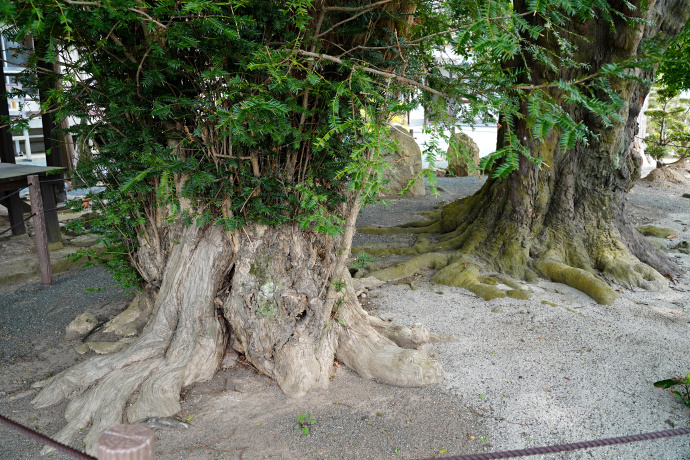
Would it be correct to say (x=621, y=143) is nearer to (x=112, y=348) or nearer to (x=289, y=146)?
(x=289, y=146)

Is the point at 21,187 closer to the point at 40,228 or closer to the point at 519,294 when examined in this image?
the point at 40,228

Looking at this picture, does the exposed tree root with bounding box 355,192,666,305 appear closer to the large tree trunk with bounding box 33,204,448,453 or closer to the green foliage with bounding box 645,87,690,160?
the large tree trunk with bounding box 33,204,448,453

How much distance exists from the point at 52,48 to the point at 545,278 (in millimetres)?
4599

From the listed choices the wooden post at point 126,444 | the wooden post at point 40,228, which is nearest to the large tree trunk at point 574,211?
the wooden post at point 40,228

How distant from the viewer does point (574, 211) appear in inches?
219

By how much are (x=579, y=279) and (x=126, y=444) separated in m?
4.59

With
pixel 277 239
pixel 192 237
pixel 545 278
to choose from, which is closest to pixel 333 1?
pixel 277 239

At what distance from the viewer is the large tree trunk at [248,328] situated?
11.2ft

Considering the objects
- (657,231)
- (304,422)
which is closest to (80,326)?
(304,422)

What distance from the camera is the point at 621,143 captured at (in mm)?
5352

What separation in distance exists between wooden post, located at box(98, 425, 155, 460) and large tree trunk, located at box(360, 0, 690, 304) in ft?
13.0

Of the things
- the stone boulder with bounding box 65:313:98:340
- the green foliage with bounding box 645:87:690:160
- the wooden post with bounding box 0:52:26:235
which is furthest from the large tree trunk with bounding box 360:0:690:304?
the green foliage with bounding box 645:87:690:160

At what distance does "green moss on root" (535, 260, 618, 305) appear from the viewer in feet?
15.6

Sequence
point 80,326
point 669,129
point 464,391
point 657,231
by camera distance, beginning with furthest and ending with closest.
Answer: point 669,129
point 657,231
point 80,326
point 464,391
